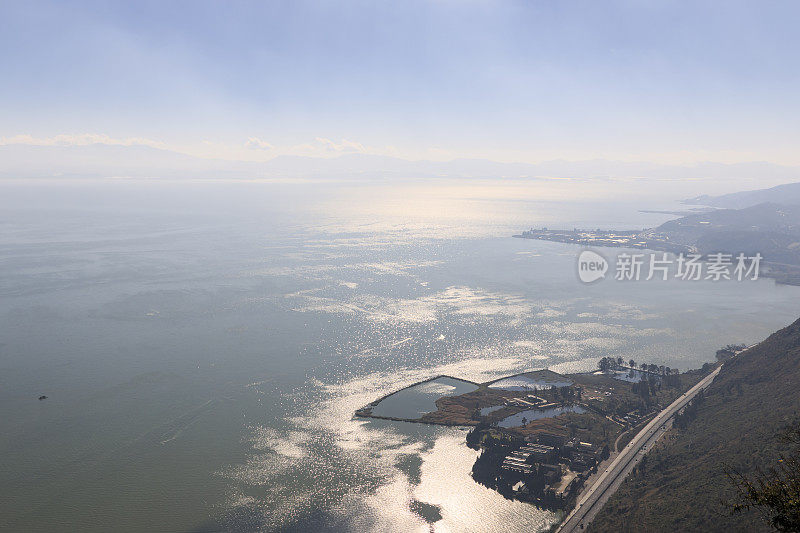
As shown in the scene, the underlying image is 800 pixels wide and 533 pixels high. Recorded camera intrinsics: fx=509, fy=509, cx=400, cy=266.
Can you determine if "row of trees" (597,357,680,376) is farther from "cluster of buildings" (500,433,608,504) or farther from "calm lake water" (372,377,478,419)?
"cluster of buildings" (500,433,608,504)

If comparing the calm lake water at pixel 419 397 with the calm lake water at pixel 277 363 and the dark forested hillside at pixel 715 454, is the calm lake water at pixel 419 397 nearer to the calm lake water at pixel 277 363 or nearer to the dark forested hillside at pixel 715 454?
the calm lake water at pixel 277 363

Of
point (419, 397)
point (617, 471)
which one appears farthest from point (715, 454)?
point (419, 397)

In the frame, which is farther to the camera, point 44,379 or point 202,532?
point 44,379

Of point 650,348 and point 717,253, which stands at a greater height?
point 717,253

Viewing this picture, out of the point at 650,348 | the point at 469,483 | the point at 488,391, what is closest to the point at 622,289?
the point at 650,348

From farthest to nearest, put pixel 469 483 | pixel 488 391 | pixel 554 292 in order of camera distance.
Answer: pixel 554 292 → pixel 488 391 → pixel 469 483

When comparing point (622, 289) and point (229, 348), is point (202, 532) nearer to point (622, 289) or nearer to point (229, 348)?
point (229, 348)
